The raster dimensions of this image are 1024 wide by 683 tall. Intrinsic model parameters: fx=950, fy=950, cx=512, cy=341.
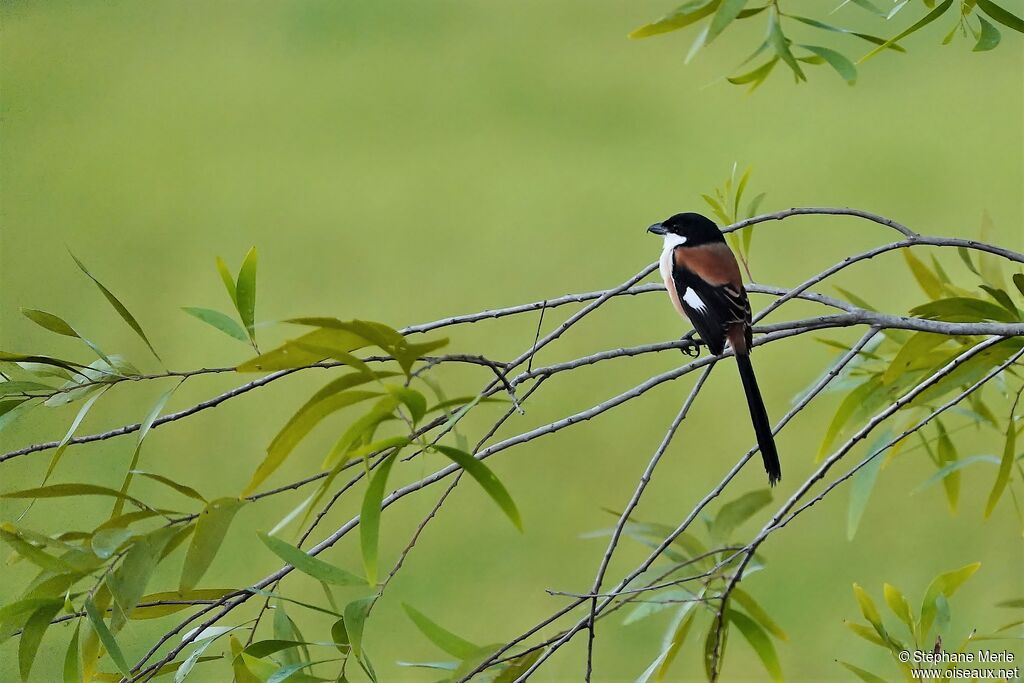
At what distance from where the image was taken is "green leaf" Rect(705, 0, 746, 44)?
2.36 feet

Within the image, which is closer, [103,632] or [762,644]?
[103,632]

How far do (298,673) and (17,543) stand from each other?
23cm

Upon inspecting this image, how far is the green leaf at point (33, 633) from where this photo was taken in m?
0.74

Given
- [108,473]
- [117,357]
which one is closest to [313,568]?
[117,357]

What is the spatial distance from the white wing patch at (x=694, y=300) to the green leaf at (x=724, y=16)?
48 centimetres

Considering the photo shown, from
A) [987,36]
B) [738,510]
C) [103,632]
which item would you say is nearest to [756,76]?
[987,36]

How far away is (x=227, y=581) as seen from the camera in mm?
1886

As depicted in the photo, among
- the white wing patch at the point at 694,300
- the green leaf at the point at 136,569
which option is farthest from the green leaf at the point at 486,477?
the white wing patch at the point at 694,300

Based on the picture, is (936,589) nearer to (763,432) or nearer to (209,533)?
(763,432)

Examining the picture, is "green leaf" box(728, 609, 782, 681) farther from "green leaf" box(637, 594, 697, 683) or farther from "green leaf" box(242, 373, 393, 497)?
"green leaf" box(242, 373, 393, 497)

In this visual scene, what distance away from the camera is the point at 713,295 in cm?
116

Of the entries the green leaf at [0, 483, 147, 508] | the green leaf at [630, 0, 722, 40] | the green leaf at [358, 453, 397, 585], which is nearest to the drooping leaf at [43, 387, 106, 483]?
the green leaf at [0, 483, 147, 508]

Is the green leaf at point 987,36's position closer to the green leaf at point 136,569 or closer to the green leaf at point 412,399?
the green leaf at point 412,399

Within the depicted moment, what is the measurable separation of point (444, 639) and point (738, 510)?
35 cm
